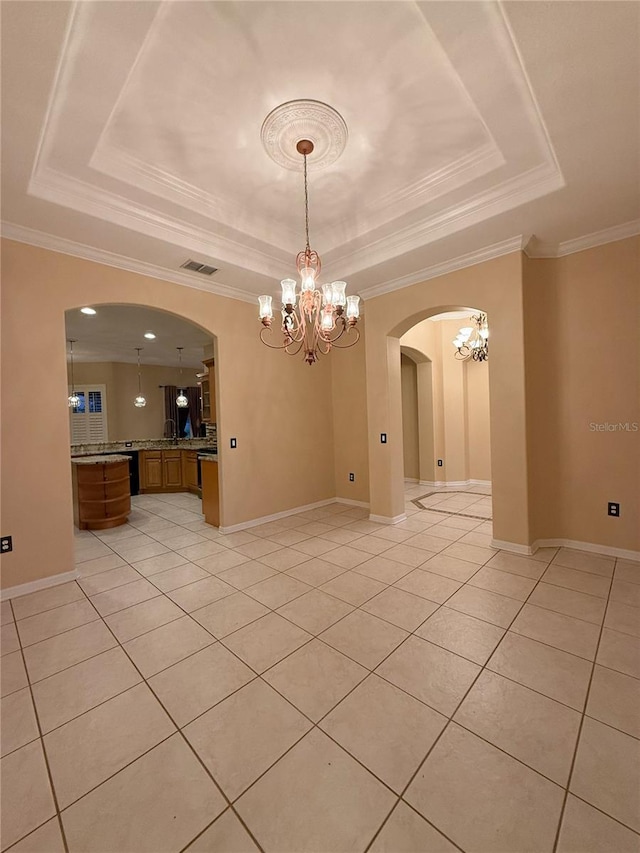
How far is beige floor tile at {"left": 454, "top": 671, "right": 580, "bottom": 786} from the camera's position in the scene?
4.47ft

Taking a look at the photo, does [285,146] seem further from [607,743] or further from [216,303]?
[607,743]

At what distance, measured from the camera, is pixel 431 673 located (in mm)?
1827

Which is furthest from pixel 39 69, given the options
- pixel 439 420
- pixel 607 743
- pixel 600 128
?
pixel 439 420

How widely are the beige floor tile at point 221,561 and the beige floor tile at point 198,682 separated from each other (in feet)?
3.87

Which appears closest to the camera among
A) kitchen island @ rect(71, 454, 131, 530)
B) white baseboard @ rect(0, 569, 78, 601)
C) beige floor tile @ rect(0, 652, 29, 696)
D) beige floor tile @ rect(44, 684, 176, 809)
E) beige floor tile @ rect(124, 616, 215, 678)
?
beige floor tile @ rect(44, 684, 176, 809)

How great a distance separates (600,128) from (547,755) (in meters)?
3.30

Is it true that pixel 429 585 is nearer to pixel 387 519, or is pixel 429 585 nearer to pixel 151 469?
pixel 387 519

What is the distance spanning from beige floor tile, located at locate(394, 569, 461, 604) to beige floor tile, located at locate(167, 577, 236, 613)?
4.72 feet

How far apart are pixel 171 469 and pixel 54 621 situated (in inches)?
193

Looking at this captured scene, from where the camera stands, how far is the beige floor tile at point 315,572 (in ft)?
9.59

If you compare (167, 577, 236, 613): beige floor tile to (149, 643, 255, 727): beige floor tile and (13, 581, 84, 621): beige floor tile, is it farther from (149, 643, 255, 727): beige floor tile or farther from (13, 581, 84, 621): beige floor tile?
(13, 581, 84, 621): beige floor tile

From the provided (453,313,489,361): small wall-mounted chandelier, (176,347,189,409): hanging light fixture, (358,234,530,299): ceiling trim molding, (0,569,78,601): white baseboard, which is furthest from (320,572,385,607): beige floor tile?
(176,347,189,409): hanging light fixture

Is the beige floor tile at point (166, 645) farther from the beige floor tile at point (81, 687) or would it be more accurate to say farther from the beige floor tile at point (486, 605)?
the beige floor tile at point (486, 605)

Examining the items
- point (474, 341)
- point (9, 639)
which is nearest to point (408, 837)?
point (9, 639)
